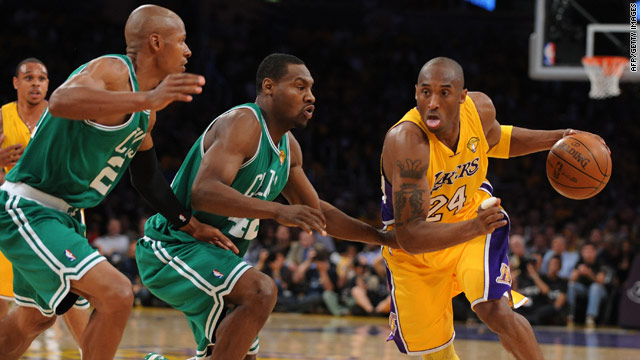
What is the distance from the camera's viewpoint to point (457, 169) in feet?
16.3

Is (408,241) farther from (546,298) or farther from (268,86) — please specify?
(546,298)

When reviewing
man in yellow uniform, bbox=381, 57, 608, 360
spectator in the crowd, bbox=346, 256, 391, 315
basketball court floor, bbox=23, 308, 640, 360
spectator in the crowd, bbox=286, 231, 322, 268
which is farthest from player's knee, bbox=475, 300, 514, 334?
spectator in the crowd, bbox=286, 231, 322, 268

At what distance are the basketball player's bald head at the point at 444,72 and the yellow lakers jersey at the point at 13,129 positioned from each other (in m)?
3.09

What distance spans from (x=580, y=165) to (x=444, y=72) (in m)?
1.18

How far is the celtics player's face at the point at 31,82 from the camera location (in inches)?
241

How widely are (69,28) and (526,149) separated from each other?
16.0 meters

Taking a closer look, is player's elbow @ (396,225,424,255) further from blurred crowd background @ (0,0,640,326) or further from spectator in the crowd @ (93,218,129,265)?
spectator in the crowd @ (93,218,129,265)

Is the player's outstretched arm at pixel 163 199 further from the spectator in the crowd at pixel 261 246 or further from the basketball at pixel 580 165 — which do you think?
the spectator in the crowd at pixel 261 246

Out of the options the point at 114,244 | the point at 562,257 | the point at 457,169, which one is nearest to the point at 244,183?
the point at 457,169

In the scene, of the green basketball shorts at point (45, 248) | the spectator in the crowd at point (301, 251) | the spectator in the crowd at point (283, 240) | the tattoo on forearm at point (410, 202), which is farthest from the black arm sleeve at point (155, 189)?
the spectator in the crowd at point (283, 240)

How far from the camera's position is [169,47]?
4227 mm

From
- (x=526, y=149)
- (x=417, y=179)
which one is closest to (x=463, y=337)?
(x=526, y=149)

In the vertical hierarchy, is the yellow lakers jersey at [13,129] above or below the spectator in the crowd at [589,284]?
above

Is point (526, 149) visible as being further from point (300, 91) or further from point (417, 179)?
point (300, 91)
